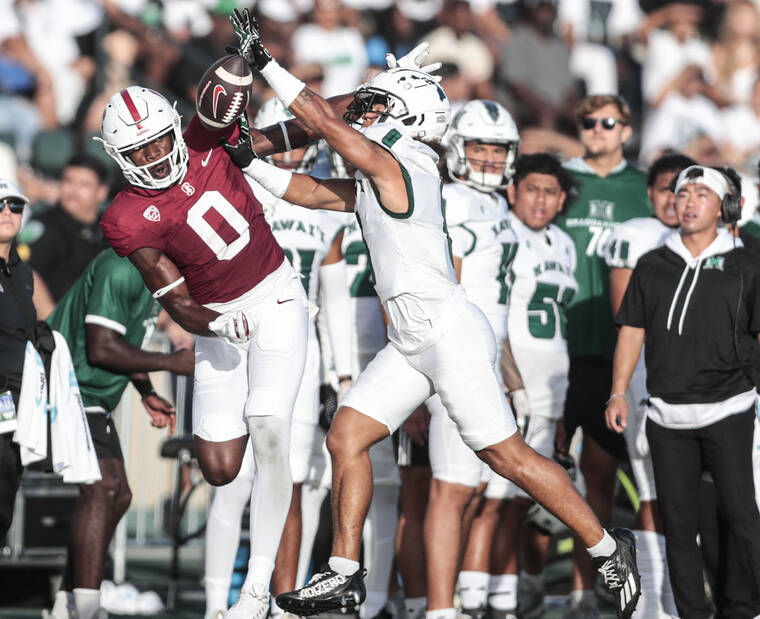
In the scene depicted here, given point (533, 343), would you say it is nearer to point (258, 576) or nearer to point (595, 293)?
point (595, 293)

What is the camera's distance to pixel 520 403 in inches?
266

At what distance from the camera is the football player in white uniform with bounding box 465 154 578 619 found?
6.96 metres

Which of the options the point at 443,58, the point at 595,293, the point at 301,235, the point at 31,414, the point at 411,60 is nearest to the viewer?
the point at 411,60

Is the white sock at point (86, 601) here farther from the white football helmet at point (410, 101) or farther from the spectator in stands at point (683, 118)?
the spectator in stands at point (683, 118)

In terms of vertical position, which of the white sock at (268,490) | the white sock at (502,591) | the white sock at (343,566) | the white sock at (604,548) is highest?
the white sock at (268,490)

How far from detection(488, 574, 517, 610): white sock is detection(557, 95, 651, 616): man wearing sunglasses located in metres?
0.32

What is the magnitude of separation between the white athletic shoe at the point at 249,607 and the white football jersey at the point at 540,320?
6.94 feet

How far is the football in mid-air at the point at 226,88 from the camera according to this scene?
17.3 ft

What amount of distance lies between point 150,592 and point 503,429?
3.25m

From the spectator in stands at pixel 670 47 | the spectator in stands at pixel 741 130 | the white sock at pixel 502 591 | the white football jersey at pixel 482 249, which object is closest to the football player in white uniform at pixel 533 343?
the white sock at pixel 502 591

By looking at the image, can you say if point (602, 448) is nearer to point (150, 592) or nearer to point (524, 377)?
point (524, 377)

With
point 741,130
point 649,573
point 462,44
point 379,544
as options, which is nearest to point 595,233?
point 649,573

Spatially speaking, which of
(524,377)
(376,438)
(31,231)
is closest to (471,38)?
(31,231)

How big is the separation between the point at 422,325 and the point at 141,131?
1363 millimetres
